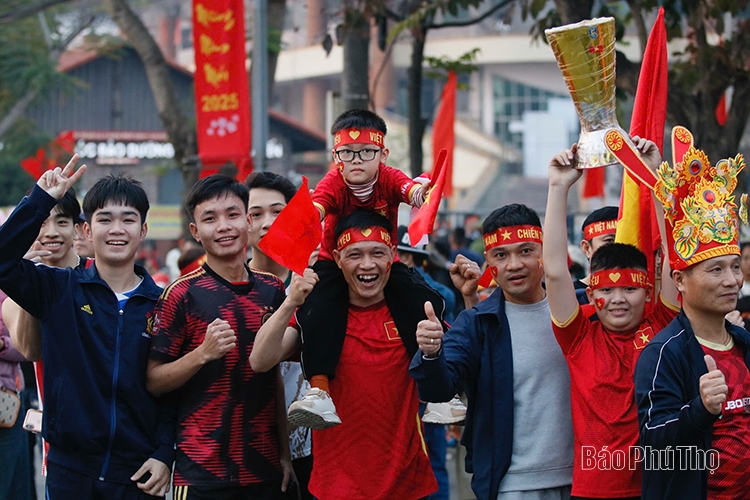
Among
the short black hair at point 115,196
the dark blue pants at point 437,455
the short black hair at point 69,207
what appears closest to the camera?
the short black hair at point 115,196

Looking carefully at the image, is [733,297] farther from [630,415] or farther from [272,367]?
[272,367]

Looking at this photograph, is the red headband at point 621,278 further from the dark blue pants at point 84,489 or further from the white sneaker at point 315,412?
the dark blue pants at point 84,489

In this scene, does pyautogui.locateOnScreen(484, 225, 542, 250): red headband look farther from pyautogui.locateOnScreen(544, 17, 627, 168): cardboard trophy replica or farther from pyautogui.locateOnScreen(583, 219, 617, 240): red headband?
pyautogui.locateOnScreen(583, 219, 617, 240): red headband

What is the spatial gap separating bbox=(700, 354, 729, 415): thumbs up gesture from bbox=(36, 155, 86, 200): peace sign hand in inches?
104

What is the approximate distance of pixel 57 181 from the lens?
4.39 meters

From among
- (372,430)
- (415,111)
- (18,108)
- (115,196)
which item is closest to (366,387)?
(372,430)

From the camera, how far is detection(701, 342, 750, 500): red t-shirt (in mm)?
4016

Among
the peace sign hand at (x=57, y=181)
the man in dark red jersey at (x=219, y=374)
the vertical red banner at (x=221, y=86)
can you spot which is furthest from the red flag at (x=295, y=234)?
the vertical red banner at (x=221, y=86)

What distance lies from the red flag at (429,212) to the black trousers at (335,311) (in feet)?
1.14

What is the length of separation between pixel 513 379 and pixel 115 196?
6.45 ft

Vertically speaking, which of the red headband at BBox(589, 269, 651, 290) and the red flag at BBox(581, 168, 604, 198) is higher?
the red flag at BBox(581, 168, 604, 198)

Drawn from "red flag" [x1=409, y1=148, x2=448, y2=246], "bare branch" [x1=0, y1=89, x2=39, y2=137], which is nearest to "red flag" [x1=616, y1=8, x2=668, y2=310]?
"red flag" [x1=409, y1=148, x2=448, y2=246]

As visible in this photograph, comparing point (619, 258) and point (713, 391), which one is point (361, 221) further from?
point (713, 391)

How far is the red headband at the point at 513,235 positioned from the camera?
474 centimetres
